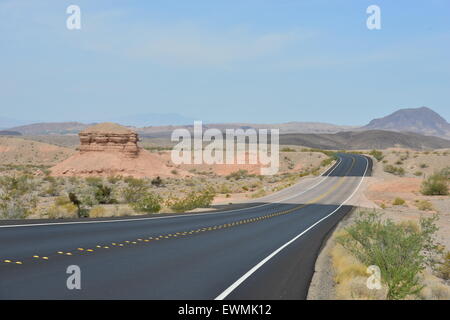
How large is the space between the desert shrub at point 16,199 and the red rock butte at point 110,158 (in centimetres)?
1802

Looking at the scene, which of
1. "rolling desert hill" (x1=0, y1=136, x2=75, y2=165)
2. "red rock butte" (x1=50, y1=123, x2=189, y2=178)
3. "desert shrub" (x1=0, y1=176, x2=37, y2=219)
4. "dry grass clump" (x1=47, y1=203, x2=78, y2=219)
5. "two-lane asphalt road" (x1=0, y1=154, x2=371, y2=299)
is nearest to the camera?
"two-lane asphalt road" (x1=0, y1=154, x2=371, y2=299)

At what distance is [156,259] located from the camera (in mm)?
12914

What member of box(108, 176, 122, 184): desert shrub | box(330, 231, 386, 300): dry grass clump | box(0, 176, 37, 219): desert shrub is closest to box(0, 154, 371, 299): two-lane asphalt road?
box(330, 231, 386, 300): dry grass clump

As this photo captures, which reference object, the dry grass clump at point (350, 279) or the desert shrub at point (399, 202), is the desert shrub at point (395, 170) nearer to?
the desert shrub at point (399, 202)

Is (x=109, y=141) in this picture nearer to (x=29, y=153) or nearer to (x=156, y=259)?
(x=29, y=153)

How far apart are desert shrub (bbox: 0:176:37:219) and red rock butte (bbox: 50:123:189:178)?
18025 millimetres

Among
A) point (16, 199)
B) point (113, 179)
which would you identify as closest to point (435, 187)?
point (113, 179)

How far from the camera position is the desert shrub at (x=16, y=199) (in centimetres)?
2541

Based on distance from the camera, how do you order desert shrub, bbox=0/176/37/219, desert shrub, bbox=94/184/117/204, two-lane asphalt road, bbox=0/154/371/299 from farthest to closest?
desert shrub, bbox=94/184/117/204, desert shrub, bbox=0/176/37/219, two-lane asphalt road, bbox=0/154/371/299

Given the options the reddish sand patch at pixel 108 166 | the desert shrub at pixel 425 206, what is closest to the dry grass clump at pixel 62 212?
the desert shrub at pixel 425 206

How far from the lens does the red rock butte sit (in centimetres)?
6794

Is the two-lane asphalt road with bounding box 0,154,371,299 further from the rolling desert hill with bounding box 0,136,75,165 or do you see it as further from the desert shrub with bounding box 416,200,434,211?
the rolling desert hill with bounding box 0,136,75,165

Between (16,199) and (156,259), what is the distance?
899 inches
